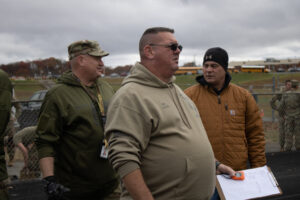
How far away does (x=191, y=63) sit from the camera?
247 ft

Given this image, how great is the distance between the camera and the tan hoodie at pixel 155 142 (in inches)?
73.1

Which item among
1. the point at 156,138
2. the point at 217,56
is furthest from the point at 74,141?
the point at 217,56

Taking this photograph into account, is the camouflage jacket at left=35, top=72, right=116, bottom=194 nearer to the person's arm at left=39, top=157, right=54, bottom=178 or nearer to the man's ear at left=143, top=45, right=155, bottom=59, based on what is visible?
the person's arm at left=39, top=157, right=54, bottom=178

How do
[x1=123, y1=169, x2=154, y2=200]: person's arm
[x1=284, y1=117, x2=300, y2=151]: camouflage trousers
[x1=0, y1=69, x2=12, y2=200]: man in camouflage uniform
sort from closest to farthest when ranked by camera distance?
[x1=123, y1=169, x2=154, y2=200]: person's arm, [x1=0, y1=69, x2=12, y2=200]: man in camouflage uniform, [x1=284, y1=117, x2=300, y2=151]: camouflage trousers

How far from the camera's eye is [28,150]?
6.05 m

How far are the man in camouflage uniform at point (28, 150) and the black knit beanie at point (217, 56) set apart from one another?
3.97m

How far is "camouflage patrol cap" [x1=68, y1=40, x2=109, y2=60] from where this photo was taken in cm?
307

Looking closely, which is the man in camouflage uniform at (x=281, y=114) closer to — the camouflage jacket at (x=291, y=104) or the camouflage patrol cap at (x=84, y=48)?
the camouflage jacket at (x=291, y=104)

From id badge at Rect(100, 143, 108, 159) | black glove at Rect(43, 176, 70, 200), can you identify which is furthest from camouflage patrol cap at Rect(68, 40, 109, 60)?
black glove at Rect(43, 176, 70, 200)

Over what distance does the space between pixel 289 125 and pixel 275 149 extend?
2.91ft

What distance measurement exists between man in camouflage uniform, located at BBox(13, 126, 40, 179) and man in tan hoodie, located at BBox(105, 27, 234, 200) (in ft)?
14.4

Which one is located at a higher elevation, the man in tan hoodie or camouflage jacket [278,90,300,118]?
the man in tan hoodie

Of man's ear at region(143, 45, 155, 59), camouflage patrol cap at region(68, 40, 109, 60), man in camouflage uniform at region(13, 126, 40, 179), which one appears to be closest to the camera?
man's ear at region(143, 45, 155, 59)

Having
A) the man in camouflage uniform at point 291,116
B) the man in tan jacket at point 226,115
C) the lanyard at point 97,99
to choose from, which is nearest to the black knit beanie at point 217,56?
the man in tan jacket at point 226,115
